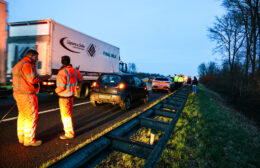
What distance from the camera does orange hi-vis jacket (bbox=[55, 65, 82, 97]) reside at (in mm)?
3523

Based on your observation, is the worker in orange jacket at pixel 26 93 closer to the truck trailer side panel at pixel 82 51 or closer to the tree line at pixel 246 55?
the truck trailer side panel at pixel 82 51

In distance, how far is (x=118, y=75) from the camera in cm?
695

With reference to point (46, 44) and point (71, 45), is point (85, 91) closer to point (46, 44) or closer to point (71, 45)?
point (71, 45)

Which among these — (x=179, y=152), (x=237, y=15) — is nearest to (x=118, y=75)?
(x=179, y=152)

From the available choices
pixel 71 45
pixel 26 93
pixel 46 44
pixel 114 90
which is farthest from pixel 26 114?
pixel 71 45

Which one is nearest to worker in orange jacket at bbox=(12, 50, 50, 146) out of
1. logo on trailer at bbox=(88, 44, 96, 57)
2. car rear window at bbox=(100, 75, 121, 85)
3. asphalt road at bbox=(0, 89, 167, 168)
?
asphalt road at bbox=(0, 89, 167, 168)

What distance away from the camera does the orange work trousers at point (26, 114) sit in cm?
305

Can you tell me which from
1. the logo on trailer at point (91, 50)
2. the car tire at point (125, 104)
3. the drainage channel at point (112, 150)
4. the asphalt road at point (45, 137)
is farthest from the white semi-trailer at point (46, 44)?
the drainage channel at point (112, 150)

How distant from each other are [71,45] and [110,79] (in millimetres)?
3804

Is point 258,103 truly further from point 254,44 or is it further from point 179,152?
point 179,152

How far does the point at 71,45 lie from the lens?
895cm

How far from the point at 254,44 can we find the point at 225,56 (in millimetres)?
9347

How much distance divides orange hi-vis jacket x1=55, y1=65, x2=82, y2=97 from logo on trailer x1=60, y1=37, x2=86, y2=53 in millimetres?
5420

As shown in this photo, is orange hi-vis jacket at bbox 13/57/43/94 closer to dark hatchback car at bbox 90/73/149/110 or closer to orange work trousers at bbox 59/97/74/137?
orange work trousers at bbox 59/97/74/137
